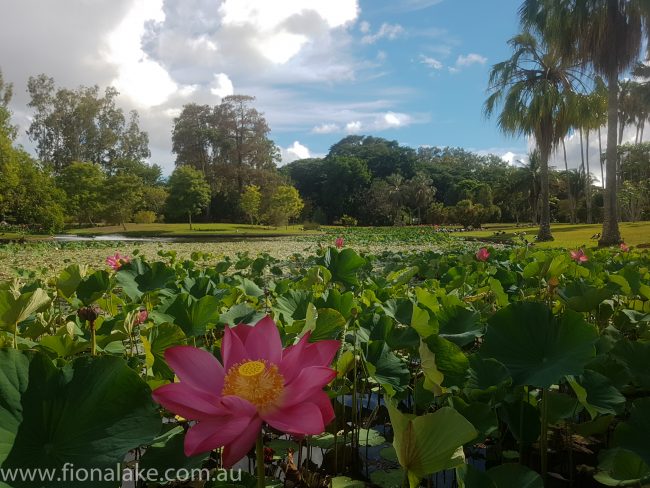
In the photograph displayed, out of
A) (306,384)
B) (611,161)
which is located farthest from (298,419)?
(611,161)

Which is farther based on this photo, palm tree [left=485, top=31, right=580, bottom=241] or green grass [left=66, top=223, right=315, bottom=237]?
green grass [left=66, top=223, right=315, bottom=237]

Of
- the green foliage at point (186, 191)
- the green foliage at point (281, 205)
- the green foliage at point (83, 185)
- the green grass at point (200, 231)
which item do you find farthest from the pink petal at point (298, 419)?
the green foliage at point (281, 205)

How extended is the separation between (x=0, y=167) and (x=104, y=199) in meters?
10.4

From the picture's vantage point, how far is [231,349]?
538 mm

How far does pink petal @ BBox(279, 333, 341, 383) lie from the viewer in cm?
49

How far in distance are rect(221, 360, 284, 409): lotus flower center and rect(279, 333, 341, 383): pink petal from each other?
0.01 metres

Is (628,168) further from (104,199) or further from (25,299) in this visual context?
(25,299)

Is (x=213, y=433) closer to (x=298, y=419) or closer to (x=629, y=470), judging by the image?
(x=298, y=419)

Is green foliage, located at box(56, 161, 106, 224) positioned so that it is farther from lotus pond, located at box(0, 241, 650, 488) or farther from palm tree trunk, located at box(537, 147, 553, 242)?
lotus pond, located at box(0, 241, 650, 488)

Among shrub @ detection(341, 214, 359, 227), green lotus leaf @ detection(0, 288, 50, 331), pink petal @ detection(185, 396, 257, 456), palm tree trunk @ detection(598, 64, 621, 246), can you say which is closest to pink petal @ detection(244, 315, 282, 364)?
pink petal @ detection(185, 396, 257, 456)

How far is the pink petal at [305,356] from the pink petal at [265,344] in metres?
0.04

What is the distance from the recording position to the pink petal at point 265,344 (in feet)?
1.79

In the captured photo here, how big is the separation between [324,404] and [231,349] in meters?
0.14

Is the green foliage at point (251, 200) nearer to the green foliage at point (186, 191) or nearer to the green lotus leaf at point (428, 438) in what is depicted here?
the green foliage at point (186, 191)
